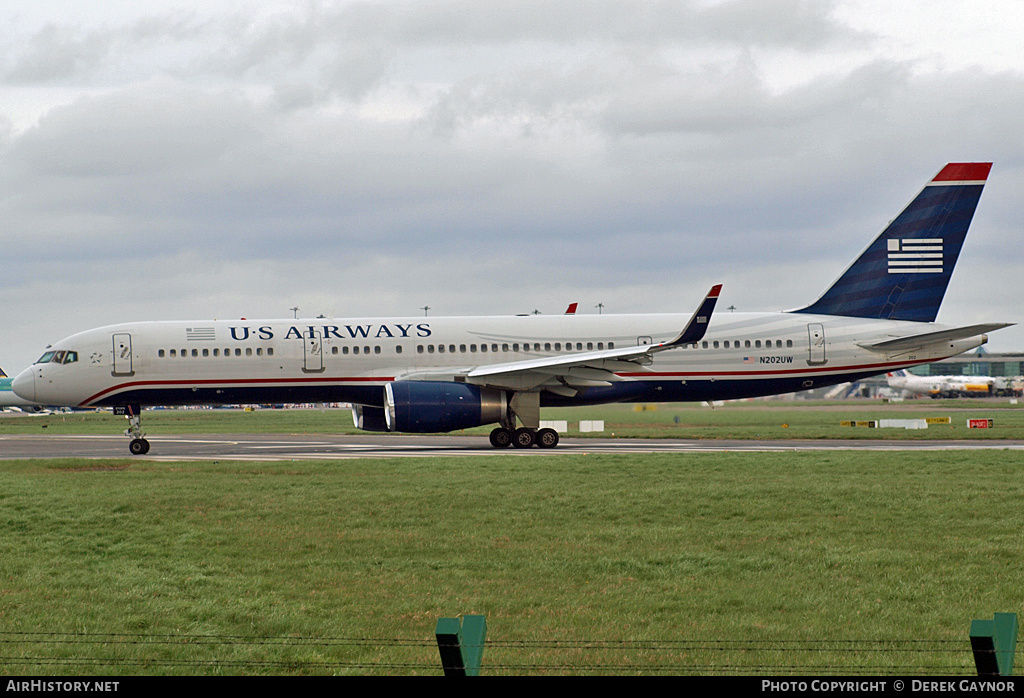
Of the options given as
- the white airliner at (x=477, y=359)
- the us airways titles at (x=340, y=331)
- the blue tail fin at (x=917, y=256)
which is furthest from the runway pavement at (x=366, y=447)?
the blue tail fin at (x=917, y=256)

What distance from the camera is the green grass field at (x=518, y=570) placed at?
28.4ft

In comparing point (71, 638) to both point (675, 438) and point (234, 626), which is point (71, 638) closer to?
point (234, 626)

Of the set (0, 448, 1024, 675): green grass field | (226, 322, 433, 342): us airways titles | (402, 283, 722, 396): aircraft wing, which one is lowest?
(0, 448, 1024, 675): green grass field

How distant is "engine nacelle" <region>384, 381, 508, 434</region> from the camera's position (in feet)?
98.5

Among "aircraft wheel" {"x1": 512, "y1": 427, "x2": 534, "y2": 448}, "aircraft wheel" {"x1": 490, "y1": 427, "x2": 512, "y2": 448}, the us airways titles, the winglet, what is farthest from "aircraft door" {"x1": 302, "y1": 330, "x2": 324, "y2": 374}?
the winglet

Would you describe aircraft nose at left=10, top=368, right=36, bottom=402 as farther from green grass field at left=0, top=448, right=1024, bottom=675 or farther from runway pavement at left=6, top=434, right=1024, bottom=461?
green grass field at left=0, top=448, right=1024, bottom=675

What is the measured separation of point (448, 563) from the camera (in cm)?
1259

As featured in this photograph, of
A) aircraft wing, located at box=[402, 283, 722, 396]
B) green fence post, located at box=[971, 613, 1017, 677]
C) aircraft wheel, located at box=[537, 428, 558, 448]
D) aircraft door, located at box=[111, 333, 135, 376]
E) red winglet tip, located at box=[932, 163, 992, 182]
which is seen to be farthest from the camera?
red winglet tip, located at box=[932, 163, 992, 182]

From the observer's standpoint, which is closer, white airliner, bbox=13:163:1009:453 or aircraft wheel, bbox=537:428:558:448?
aircraft wheel, bbox=537:428:558:448

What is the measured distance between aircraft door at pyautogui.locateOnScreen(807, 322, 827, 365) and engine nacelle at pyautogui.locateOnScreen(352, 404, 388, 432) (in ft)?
47.9

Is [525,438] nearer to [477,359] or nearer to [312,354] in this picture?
[477,359]

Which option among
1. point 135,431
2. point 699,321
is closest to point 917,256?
point 699,321

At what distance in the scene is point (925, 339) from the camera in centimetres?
3325

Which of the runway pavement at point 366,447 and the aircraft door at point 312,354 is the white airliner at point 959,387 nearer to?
the runway pavement at point 366,447
